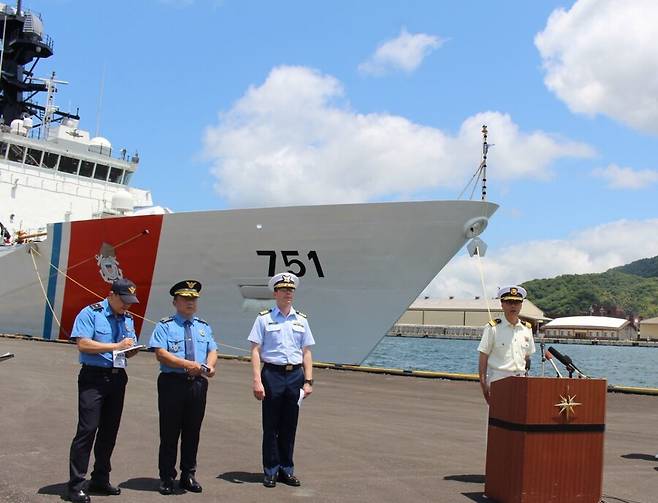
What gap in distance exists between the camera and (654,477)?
487 cm

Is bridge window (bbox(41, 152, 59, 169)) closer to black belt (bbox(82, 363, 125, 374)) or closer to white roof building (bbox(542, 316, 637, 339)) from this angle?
black belt (bbox(82, 363, 125, 374))

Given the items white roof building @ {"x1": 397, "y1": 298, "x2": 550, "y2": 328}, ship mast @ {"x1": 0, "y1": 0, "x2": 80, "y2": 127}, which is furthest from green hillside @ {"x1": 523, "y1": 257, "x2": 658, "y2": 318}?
ship mast @ {"x1": 0, "y1": 0, "x2": 80, "y2": 127}

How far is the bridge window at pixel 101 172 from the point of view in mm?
19983

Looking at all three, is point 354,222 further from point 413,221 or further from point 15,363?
point 15,363

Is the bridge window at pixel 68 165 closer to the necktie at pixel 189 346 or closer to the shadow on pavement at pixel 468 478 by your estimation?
the necktie at pixel 189 346

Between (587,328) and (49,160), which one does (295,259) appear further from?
(587,328)

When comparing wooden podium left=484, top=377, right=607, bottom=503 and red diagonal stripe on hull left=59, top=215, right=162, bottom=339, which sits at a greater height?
red diagonal stripe on hull left=59, top=215, right=162, bottom=339

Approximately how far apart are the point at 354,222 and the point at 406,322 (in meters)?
74.0

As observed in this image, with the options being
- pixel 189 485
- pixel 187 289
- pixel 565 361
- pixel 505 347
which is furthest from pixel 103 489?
pixel 565 361

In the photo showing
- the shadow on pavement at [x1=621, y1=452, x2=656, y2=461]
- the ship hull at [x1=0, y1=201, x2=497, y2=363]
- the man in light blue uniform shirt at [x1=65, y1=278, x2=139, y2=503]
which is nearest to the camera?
the man in light blue uniform shirt at [x1=65, y1=278, x2=139, y2=503]

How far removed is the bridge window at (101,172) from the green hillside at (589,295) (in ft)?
382

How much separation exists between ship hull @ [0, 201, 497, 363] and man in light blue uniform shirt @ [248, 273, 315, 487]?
776 cm

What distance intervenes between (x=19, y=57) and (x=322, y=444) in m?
25.2

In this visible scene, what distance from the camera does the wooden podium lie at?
3852 millimetres
